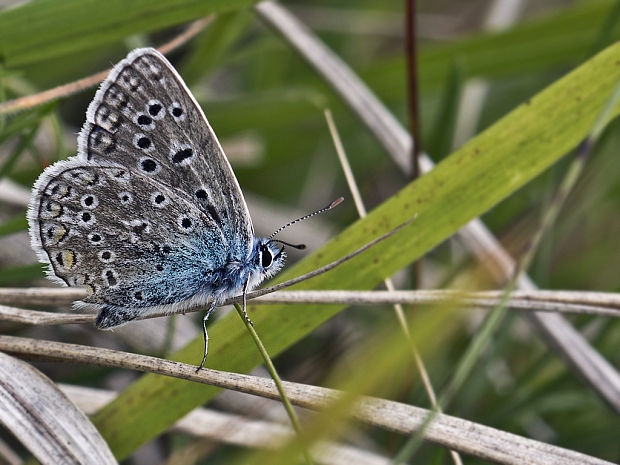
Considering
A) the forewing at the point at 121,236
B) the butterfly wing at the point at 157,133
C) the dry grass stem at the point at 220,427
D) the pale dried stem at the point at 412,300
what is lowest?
the dry grass stem at the point at 220,427

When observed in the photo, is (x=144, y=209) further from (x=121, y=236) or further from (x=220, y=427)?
(x=220, y=427)

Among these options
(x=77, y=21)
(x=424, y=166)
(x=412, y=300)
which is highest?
(x=424, y=166)

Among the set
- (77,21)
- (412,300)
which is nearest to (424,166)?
(412,300)

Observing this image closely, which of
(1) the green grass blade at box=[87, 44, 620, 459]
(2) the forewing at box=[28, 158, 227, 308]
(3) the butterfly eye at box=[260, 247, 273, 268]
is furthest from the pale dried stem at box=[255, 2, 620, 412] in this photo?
(2) the forewing at box=[28, 158, 227, 308]

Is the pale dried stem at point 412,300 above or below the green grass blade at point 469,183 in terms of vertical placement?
below

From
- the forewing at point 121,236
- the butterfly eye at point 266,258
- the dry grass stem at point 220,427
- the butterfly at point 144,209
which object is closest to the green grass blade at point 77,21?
the butterfly at point 144,209

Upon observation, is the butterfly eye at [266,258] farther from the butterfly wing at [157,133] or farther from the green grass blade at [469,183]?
the green grass blade at [469,183]

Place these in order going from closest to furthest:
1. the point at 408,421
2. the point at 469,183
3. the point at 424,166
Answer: the point at 408,421
the point at 469,183
the point at 424,166
